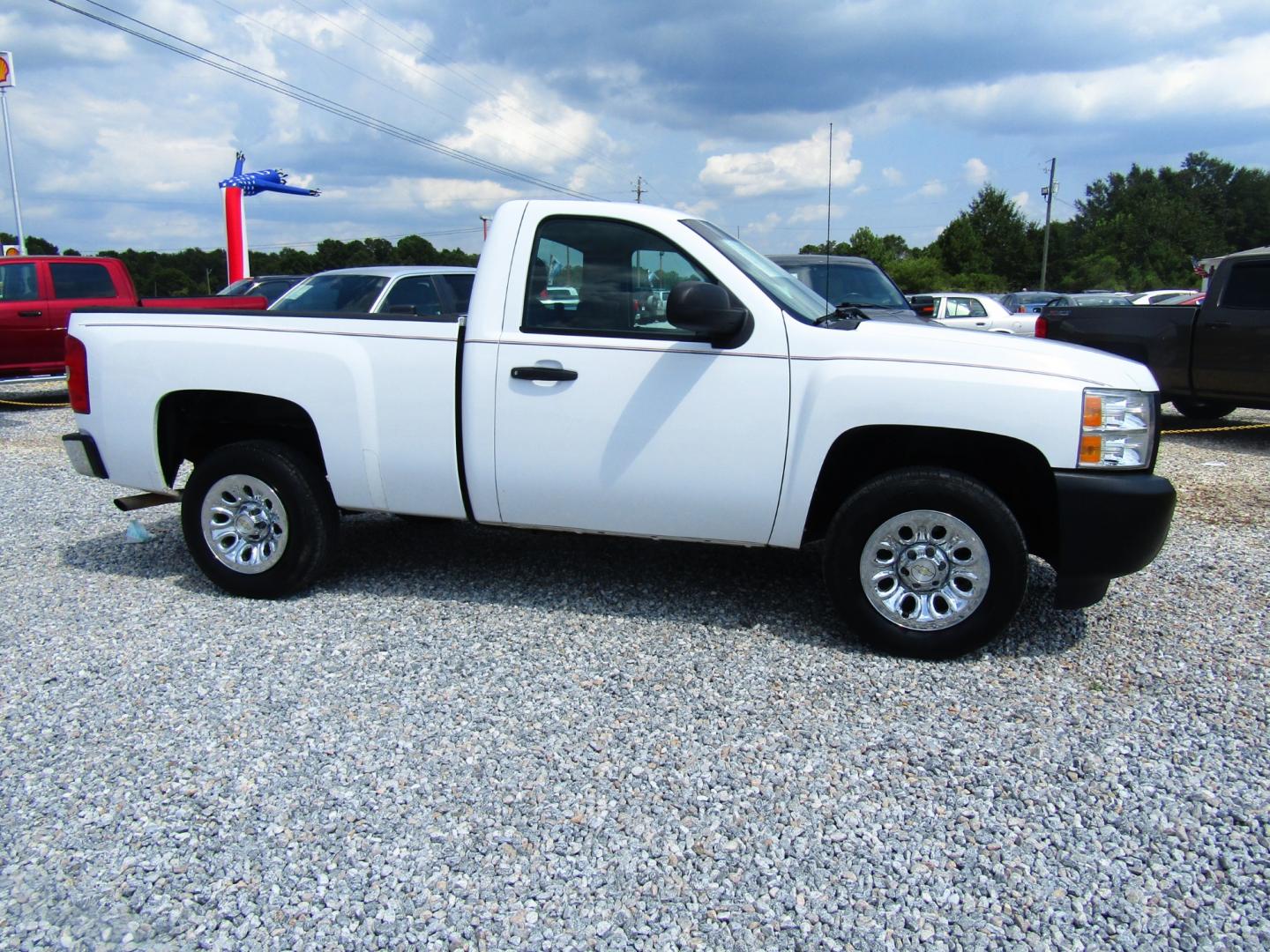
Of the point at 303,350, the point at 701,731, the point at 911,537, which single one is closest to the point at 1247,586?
the point at 911,537

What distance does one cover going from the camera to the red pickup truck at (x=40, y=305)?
12.3 meters

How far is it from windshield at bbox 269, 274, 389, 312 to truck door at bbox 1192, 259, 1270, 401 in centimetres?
833

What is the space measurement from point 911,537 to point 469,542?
115 inches

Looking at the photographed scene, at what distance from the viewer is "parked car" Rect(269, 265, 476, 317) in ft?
29.1

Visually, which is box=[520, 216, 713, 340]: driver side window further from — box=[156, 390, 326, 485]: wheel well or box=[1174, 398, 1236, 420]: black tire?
box=[1174, 398, 1236, 420]: black tire

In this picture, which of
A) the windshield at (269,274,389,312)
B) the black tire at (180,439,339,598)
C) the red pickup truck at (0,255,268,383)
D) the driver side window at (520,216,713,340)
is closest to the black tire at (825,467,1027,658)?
the driver side window at (520,216,713,340)

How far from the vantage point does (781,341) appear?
12.9 feet

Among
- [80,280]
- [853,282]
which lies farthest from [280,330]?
[80,280]

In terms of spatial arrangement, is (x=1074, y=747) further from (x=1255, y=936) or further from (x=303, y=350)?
(x=303, y=350)

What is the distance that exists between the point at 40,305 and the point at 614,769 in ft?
41.6

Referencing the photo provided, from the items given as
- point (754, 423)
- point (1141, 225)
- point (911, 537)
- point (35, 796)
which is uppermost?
point (1141, 225)

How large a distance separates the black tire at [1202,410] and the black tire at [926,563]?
848 centimetres

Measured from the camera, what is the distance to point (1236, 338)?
9508 mm

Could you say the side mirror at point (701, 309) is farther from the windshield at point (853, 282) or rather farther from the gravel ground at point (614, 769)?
the windshield at point (853, 282)
